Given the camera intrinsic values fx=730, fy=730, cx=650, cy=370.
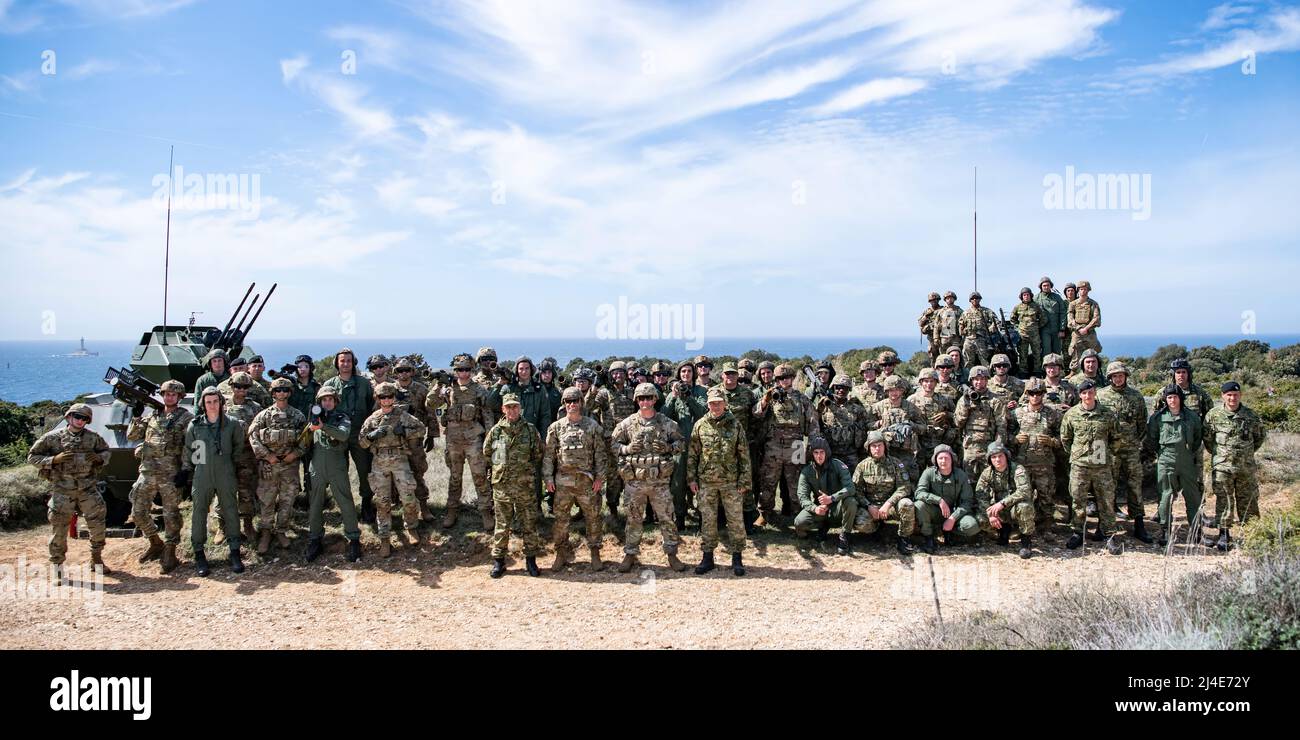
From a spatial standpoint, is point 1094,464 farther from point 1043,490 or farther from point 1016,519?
point 1016,519

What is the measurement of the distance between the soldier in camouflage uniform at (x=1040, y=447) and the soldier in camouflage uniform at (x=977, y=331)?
3.64 m

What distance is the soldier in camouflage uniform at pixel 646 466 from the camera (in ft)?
28.9

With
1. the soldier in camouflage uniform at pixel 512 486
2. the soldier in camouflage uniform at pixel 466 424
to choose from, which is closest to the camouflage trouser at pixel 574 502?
the soldier in camouflage uniform at pixel 512 486

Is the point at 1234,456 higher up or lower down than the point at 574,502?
higher up

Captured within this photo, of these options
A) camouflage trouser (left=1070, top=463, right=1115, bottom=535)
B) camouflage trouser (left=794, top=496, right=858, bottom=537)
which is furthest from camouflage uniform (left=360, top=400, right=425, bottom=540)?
camouflage trouser (left=1070, top=463, right=1115, bottom=535)

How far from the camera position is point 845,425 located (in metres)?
10.2

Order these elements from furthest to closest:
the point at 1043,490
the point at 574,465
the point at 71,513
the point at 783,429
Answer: the point at 783,429, the point at 1043,490, the point at 71,513, the point at 574,465

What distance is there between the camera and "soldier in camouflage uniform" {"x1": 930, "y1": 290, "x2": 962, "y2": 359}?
13922 mm

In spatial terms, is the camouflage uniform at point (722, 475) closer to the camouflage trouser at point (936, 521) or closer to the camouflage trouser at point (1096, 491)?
the camouflage trouser at point (936, 521)

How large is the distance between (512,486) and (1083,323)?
35.3 feet

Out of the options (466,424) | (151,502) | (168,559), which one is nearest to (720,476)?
(466,424)

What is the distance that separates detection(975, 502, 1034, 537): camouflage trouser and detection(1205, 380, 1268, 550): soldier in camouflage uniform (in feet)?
7.72

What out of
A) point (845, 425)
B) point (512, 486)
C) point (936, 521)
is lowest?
point (936, 521)
